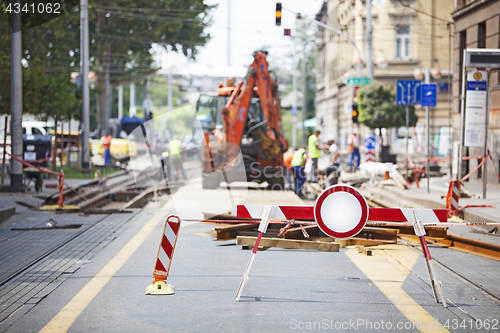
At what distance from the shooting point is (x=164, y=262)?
719cm

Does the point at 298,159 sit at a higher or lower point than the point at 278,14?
lower

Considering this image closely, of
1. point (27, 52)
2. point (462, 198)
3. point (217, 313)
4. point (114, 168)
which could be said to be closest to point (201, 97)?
point (462, 198)

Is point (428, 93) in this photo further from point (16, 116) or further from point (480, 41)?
point (16, 116)

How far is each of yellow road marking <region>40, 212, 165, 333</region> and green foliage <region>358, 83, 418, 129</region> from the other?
27.9m

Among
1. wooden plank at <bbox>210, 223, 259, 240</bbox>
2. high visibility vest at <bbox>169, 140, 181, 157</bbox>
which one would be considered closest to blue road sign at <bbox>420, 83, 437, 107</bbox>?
high visibility vest at <bbox>169, 140, 181, 157</bbox>

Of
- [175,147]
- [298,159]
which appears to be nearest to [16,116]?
[175,147]

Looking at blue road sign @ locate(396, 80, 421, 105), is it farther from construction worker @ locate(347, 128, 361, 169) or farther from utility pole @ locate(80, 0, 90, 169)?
utility pole @ locate(80, 0, 90, 169)

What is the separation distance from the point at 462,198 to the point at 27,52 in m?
27.2

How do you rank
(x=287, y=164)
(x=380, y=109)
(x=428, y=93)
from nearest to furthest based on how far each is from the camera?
(x=428, y=93) < (x=287, y=164) < (x=380, y=109)

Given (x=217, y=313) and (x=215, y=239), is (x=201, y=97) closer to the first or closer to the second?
(x=215, y=239)

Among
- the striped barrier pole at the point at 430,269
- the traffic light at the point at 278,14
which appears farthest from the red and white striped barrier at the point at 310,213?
the traffic light at the point at 278,14

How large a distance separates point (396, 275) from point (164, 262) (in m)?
2.63

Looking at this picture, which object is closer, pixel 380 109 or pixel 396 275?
pixel 396 275

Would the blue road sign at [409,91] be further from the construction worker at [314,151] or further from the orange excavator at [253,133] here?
the orange excavator at [253,133]
